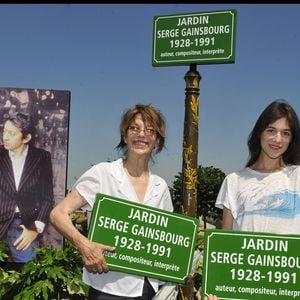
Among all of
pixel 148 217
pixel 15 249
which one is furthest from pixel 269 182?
pixel 15 249

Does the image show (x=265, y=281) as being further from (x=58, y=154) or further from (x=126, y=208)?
(x=58, y=154)

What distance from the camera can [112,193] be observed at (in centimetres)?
265

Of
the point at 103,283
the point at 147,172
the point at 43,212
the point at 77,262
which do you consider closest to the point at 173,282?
the point at 103,283

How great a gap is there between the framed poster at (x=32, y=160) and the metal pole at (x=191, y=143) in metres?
1.67

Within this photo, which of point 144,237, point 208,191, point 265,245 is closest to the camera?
point 265,245

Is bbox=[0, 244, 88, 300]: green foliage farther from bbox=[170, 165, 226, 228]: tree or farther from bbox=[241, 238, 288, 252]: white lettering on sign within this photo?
bbox=[170, 165, 226, 228]: tree

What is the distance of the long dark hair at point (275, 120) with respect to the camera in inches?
107

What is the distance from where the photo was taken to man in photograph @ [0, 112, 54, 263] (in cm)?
567

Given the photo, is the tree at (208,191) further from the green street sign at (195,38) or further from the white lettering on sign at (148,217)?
the white lettering on sign at (148,217)

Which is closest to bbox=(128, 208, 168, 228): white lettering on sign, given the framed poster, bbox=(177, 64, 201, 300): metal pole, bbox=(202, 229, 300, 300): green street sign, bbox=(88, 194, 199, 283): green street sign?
bbox=(88, 194, 199, 283): green street sign

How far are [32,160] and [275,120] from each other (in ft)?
12.0

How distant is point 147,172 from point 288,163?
791 mm

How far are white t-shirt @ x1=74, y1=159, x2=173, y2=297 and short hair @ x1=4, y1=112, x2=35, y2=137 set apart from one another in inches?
129

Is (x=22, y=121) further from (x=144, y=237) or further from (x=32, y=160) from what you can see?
(x=144, y=237)
